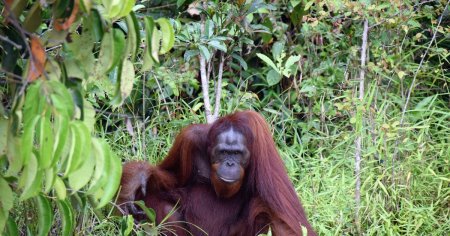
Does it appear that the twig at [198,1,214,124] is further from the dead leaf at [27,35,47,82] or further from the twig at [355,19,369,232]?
the dead leaf at [27,35,47,82]

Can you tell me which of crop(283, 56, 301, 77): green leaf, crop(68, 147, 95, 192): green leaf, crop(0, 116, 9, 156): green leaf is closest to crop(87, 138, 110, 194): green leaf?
crop(68, 147, 95, 192): green leaf

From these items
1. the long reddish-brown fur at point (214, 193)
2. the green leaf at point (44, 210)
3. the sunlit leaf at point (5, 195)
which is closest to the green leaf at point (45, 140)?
the sunlit leaf at point (5, 195)

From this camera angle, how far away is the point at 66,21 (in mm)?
2141

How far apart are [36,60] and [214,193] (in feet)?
7.60

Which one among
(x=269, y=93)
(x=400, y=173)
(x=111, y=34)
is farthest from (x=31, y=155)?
(x=269, y=93)

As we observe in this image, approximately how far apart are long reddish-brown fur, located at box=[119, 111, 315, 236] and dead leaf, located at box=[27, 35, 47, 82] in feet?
6.59

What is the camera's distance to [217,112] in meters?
4.73

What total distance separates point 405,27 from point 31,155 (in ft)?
9.50

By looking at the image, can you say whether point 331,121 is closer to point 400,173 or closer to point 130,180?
point 400,173

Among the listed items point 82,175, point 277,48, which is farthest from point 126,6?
point 277,48

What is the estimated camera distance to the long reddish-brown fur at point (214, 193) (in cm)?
400

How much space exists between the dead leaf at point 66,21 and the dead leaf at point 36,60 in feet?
0.21

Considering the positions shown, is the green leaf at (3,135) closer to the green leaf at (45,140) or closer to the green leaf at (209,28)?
the green leaf at (45,140)

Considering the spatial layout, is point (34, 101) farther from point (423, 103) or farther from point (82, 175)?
point (423, 103)
